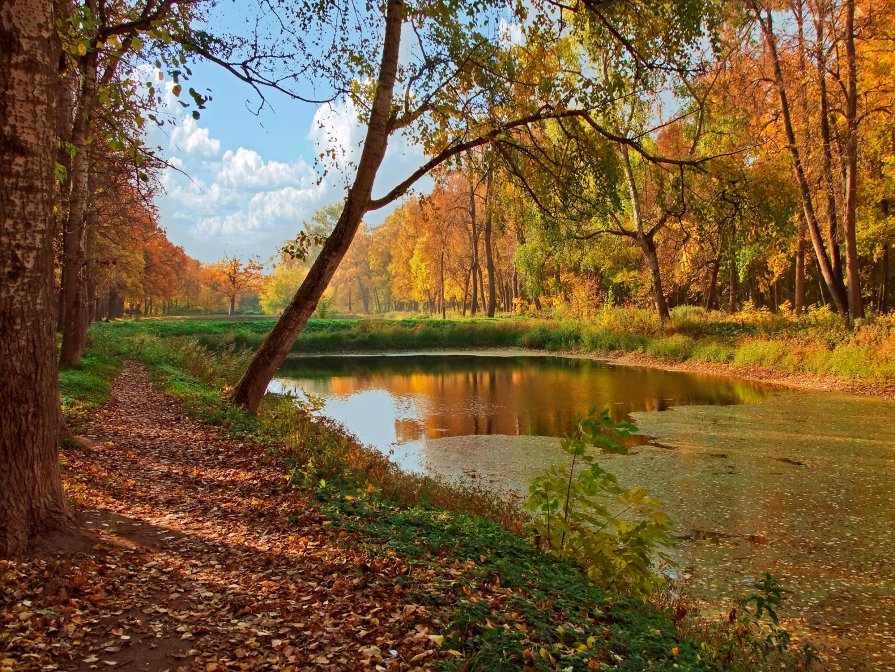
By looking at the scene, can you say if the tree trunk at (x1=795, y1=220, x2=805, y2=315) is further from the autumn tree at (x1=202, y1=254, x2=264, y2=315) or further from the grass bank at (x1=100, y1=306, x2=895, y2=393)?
the autumn tree at (x1=202, y1=254, x2=264, y2=315)

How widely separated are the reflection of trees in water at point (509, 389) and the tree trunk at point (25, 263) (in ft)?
28.9

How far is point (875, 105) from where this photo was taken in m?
18.4

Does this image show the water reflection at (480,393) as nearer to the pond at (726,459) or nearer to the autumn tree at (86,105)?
the pond at (726,459)

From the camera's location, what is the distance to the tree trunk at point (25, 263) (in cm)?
348

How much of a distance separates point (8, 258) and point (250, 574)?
250 centimetres

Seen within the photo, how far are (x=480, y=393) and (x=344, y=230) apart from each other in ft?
34.4

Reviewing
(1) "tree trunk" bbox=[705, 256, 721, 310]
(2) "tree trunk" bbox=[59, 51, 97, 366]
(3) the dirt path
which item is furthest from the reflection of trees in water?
(1) "tree trunk" bbox=[705, 256, 721, 310]

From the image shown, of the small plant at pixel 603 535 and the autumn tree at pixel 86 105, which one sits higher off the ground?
the autumn tree at pixel 86 105

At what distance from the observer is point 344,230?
8.94 meters

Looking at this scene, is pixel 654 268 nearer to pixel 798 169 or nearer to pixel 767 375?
pixel 798 169

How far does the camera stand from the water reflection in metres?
13.3

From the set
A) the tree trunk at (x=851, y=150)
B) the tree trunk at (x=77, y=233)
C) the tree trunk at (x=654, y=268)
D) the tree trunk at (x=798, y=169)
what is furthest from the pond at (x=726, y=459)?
the tree trunk at (x=77, y=233)

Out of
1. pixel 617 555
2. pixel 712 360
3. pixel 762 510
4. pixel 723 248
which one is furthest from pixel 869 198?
pixel 617 555

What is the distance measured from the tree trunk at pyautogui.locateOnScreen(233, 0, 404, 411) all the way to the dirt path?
3873 mm
